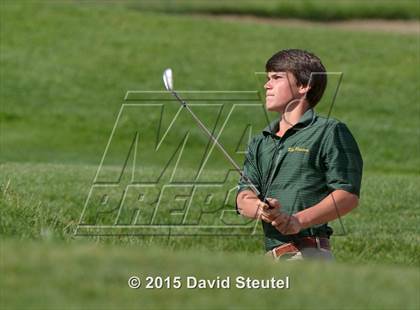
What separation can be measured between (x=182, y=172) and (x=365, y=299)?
50.1 ft

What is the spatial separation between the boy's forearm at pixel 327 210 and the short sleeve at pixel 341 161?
47mm

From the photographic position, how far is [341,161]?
263 inches

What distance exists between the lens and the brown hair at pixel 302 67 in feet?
22.6

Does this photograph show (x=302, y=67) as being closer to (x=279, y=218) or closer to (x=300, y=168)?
(x=300, y=168)

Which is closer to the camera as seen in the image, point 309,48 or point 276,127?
point 276,127

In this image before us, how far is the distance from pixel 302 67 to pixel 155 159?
17.7 meters

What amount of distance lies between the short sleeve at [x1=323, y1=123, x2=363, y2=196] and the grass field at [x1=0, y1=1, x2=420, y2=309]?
1.66 ft

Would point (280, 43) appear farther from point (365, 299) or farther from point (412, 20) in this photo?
point (365, 299)

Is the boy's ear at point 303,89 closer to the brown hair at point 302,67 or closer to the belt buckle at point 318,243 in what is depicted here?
the brown hair at point 302,67

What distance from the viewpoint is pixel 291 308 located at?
4715 mm

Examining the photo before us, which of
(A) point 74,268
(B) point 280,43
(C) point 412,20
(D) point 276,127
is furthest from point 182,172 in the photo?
(C) point 412,20

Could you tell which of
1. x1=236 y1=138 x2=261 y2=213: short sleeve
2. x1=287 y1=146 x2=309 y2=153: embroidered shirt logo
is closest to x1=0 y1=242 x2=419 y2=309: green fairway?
x1=287 y1=146 x2=309 y2=153: embroidered shirt logo

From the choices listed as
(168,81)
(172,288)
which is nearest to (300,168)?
(168,81)

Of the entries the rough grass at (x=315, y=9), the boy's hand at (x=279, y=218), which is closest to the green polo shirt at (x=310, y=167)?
the boy's hand at (x=279, y=218)
